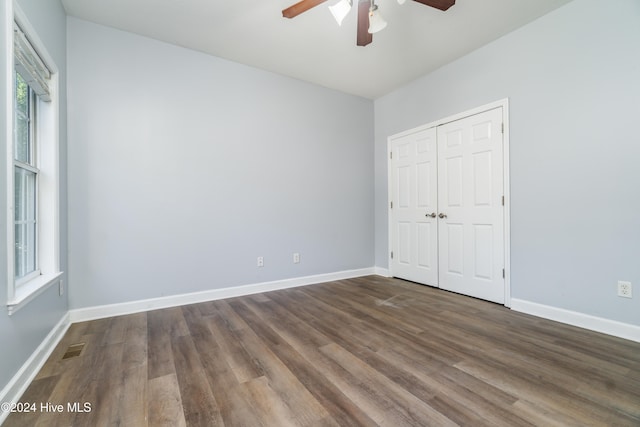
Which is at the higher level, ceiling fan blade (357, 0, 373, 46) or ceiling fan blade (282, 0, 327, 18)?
ceiling fan blade (282, 0, 327, 18)

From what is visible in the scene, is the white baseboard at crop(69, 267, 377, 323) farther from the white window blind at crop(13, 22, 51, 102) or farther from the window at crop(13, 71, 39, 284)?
the white window blind at crop(13, 22, 51, 102)

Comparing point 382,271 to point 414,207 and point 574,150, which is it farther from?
point 574,150

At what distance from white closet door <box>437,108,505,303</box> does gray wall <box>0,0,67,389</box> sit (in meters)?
3.77

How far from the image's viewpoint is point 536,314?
2604 mm

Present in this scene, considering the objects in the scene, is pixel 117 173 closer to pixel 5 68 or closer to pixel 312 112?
pixel 5 68

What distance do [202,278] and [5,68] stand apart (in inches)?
88.5

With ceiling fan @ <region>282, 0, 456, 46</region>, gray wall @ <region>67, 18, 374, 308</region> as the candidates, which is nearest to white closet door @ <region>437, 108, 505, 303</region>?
gray wall @ <region>67, 18, 374, 308</region>

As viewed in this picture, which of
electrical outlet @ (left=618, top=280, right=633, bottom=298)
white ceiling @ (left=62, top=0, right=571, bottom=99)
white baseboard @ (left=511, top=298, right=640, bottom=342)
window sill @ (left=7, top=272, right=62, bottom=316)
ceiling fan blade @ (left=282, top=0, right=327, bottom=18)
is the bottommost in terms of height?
white baseboard @ (left=511, top=298, right=640, bottom=342)

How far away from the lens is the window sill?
4.77 feet

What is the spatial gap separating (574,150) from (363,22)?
6.90ft

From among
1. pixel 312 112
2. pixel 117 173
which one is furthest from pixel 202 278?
pixel 312 112

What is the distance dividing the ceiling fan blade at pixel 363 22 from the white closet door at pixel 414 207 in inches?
67.8

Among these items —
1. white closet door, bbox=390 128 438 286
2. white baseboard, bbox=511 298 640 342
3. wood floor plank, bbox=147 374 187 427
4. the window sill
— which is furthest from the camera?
white closet door, bbox=390 128 438 286

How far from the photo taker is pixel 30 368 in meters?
1.63
